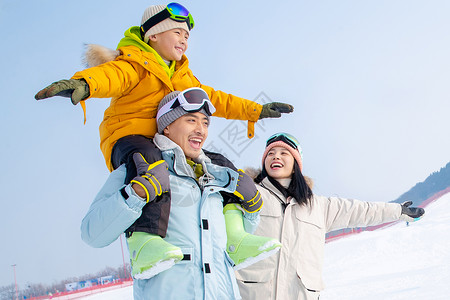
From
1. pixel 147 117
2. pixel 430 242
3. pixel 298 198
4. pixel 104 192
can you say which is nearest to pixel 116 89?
pixel 147 117

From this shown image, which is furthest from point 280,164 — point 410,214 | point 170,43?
point 170,43

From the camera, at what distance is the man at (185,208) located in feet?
6.25

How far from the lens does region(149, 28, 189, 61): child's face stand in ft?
8.43

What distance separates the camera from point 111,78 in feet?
7.10

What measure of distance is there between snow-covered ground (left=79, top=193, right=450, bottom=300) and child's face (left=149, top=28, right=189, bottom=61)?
510 centimetres

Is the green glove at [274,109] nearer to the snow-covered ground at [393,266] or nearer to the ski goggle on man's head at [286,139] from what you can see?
the ski goggle on man's head at [286,139]

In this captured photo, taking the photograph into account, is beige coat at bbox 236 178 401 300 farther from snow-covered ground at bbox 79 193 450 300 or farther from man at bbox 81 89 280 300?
snow-covered ground at bbox 79 193 450 300

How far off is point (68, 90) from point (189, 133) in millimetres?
674

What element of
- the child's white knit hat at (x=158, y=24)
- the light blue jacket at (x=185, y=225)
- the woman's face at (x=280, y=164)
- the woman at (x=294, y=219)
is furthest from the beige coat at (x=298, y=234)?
the child's white knit hat at (x=158, y=24)

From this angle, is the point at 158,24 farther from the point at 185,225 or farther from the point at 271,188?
the point at 271,188

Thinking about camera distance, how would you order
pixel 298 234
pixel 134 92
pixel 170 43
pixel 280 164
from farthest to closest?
pixel 280 164 → pixel 298 234 → pixel 170 43 → pixel 134 92

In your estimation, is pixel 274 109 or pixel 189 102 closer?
pixel 189 102

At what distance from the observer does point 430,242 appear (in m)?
9.55

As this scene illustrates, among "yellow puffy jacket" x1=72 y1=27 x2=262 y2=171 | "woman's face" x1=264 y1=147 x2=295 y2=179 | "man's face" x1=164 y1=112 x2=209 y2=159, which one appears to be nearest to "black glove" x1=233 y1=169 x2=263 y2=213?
"man's face" x1=164 y1=112 x2=209 y2=159
